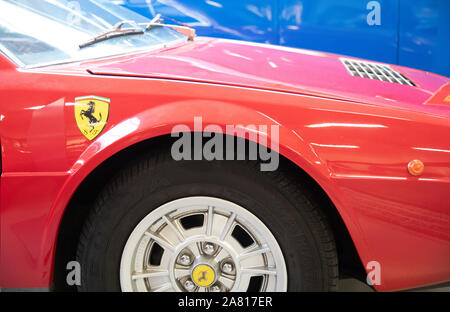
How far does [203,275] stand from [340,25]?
9.86 ft

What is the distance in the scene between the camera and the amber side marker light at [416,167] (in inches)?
48.1

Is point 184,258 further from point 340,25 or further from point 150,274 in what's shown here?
point 340,25

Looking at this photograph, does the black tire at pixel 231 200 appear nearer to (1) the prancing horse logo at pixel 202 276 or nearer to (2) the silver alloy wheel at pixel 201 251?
(2) the silver alloy wheel at pixel 201 251

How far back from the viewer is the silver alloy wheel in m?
1.30

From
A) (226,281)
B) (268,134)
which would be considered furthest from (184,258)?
(268,134)

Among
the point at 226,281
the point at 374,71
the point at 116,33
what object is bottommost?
the point at 226,281

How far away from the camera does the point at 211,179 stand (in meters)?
1.27

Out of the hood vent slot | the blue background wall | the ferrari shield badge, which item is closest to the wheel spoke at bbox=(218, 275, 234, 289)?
the ferrari shield badge

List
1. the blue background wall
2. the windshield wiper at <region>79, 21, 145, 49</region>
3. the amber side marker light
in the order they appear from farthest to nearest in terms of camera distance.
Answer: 1. the blue background wall
2. the windshield wiper at <region>79, 21, 145, 49</region>
3. the amber side marker light

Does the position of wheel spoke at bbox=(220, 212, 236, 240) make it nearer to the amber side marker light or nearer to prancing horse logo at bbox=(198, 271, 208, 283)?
prancing horse logo at bbox=(198, 271, 208, 283)

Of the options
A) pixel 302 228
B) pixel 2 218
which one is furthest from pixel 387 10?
pixel 2 218

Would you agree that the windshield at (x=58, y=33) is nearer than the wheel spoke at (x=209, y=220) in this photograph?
No

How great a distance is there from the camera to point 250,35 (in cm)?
374

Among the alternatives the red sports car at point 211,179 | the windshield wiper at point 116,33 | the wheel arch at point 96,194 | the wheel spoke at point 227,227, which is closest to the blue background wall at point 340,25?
the windshield wiper at point 116,33
